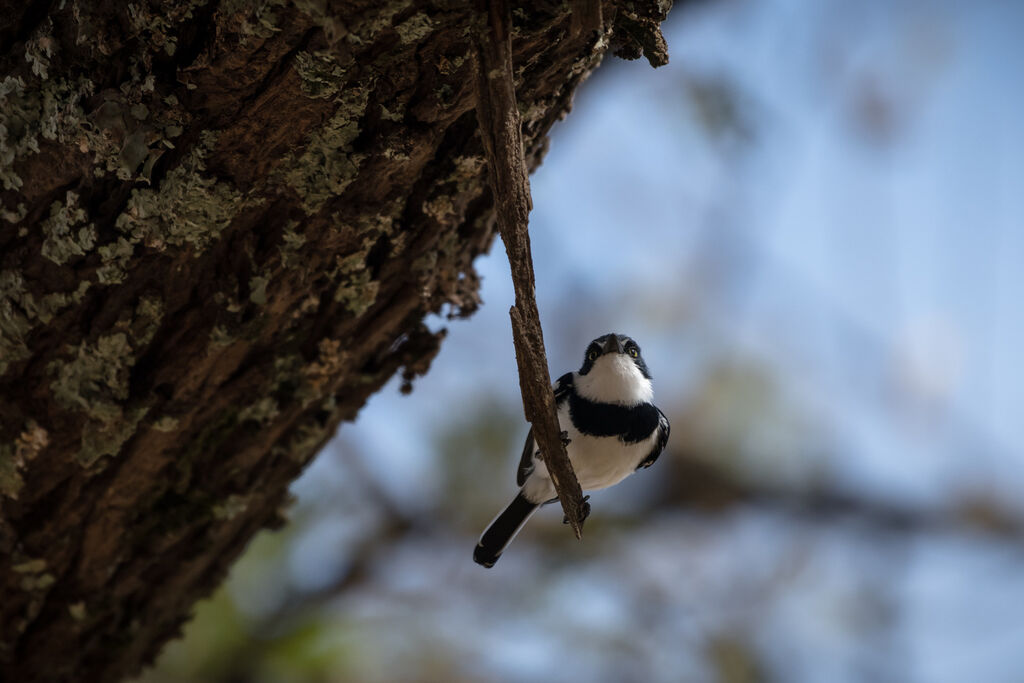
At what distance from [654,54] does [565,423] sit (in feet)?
4.88

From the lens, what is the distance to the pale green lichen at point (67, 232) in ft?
6.66

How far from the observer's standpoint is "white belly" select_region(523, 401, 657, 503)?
306 centimetres

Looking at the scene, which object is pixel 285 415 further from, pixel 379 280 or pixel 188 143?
pixel 188 143

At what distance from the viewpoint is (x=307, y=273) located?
2.26 metres

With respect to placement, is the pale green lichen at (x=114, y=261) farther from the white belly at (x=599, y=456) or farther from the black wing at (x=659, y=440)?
the black wing at (x=659, y=440)

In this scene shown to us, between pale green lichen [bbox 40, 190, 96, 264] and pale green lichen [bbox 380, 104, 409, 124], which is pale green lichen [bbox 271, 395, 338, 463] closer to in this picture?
pale green lichen [bbox 40, 190, 96, 264]

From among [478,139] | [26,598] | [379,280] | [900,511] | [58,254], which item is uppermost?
[900,511]

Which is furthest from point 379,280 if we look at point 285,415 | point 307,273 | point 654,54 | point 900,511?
point 900,511

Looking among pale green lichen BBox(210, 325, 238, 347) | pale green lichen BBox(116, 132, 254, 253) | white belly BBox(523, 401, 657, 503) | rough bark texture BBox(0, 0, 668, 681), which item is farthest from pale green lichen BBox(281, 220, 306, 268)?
white belly BBox(523, 401, 657, 503)

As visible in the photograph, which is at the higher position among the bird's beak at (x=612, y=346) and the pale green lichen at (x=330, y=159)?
the bird's beak at (x=612, y=346)

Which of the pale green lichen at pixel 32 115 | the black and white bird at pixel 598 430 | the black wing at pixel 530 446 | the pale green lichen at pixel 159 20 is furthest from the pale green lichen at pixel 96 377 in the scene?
the black wing at pixel 530 446

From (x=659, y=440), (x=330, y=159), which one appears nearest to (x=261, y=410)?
(x=330, y=159)

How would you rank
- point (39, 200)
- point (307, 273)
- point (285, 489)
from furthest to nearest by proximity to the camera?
point (285, 489), point (307, 273), point (39, 200)

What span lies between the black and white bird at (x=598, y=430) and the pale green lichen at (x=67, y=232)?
4.96ft
